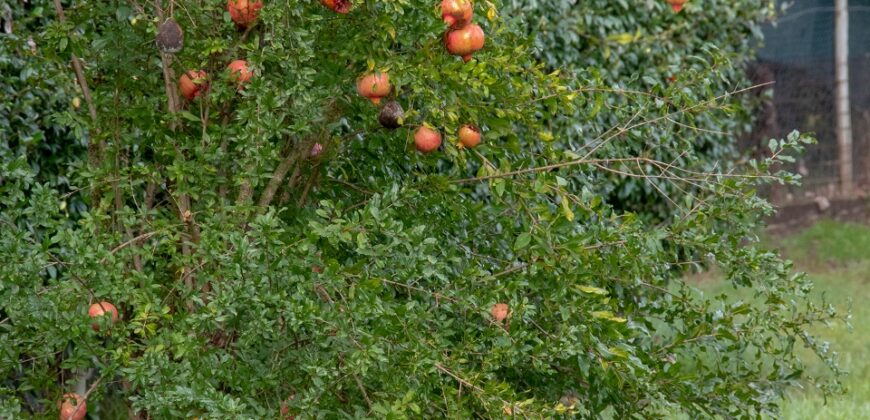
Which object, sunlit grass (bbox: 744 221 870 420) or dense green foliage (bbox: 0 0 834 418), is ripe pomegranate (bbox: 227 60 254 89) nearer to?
dense green foliage (bbox: 0 0 834 418)

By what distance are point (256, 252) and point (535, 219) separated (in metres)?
0.70

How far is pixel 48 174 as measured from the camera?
435 centimetres

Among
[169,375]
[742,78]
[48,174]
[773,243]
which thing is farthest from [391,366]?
[773,243]

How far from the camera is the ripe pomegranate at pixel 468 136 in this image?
110 inches

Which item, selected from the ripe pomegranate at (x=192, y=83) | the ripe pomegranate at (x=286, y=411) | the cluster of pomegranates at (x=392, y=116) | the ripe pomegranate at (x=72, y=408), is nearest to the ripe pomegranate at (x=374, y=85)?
the cluster of pomegranates at (x=392, y=116)

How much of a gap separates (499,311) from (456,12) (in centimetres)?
70

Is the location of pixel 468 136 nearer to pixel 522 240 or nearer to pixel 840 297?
pixel 522 240

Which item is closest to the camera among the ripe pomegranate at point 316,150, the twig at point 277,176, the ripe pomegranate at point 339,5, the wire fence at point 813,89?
the ripe pomegranate at point 339,5

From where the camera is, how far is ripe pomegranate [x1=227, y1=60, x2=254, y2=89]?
8.86 feet

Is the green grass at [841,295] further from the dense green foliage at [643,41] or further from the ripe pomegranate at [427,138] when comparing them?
the ripe pomegranate at [427,138]

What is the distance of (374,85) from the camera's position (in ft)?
8.73

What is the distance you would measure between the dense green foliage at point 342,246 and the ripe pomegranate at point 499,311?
5 centimetres

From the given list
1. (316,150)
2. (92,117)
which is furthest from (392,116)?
(92,117)

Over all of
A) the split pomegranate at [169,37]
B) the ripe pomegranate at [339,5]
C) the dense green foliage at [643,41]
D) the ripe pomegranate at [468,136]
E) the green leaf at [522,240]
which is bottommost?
the dense green foliage at [643,41]
